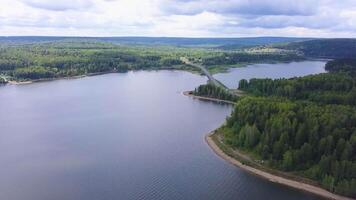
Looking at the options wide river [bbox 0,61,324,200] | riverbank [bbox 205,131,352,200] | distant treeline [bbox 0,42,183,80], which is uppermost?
distant treeline [bbox 0,42,183,80]

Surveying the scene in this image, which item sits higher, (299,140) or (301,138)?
(301,138)

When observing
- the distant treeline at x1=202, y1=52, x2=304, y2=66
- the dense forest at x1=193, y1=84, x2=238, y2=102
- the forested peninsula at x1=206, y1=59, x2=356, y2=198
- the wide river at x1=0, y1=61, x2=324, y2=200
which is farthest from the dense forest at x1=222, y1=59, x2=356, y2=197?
the distant treeline at x1=202, y1=52, x2=304, y2=66

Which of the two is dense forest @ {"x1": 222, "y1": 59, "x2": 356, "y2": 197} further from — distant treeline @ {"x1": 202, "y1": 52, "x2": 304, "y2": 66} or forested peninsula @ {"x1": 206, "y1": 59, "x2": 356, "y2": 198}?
distant treeline @ {"x1": 202, "y1": 52, "x2": 304, "y2": 66}

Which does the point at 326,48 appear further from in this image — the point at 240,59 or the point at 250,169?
the point at 250,169

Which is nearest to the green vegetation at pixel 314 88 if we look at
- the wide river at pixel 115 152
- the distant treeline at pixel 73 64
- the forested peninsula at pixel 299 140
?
the wide river at pixel 115 152

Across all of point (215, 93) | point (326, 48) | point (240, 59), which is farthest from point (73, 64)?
point (326, 48)

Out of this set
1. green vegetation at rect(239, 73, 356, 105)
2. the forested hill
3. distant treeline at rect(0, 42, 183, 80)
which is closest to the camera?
green vegetation at rect(239, 73, 356, 105)

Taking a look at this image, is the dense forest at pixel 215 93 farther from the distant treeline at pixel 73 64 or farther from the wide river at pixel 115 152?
the distant treeline at pixel 73 64
